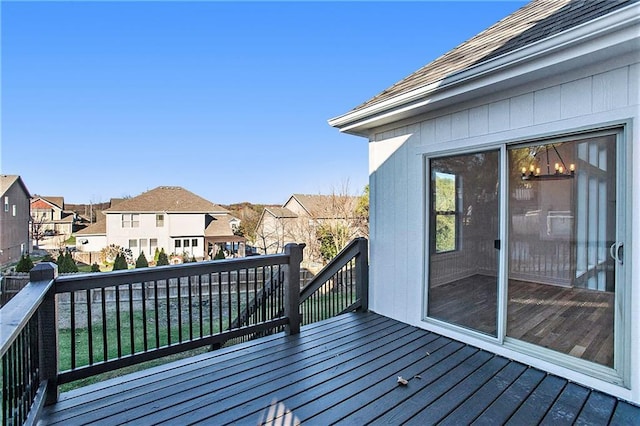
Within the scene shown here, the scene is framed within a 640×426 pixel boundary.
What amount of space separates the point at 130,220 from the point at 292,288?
2425cm

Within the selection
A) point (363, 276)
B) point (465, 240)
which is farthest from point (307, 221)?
point (465, 240)

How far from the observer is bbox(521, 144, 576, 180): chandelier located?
2.75 m

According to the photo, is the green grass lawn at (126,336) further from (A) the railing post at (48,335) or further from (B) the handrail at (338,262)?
(A) the railing post at (48,335)

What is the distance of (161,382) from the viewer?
7.88ft

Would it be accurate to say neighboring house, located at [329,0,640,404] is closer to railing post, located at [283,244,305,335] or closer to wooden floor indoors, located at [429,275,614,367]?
wooden floor indoors, located at [429,275,614,367]

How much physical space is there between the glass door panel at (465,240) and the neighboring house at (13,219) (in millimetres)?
24664

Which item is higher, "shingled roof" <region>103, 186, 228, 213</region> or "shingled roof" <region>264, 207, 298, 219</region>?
"shingled roof" <region>103, 186, 228, 213</region>

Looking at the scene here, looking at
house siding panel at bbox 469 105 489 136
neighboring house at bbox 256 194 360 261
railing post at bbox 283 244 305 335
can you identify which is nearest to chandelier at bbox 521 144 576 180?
house siding panel at bbox 469 105 489 136

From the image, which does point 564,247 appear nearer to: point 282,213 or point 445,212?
point 445,212

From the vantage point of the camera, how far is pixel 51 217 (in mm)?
32781

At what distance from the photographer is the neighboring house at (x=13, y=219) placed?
19.6m

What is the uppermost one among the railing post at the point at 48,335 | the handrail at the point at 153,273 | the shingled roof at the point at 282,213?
the shingled roof at the point at 282,213

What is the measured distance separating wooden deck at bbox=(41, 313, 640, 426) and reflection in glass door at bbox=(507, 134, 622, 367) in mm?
431

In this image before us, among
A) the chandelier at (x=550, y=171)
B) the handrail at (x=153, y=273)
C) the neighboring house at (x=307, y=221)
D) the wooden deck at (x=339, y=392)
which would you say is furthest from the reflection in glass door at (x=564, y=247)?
the neighboring house at (x=307, y=221)
